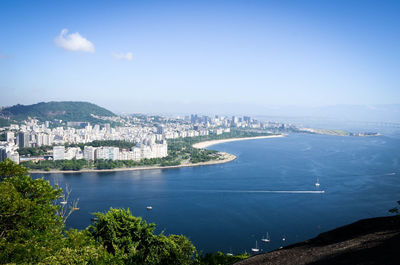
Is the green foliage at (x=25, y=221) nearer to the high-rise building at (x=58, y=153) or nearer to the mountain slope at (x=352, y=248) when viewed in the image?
the mountain slope at (x=352, y=248)

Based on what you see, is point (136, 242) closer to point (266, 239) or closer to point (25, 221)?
point (25, 221)

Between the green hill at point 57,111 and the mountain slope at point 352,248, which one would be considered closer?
the mountain slope at point 352,248

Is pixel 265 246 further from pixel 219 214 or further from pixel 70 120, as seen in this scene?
pixel 70 120

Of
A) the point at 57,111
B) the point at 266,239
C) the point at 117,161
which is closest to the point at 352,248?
the point at 266,239

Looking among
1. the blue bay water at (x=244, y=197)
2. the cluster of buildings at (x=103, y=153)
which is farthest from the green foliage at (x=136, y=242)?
the cluster of buildings at (x=103, y=153)

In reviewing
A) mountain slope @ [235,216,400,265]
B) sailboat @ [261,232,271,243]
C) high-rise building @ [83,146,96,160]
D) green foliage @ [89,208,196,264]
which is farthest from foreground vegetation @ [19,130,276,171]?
mountain slope @ [235,216,400,265]
